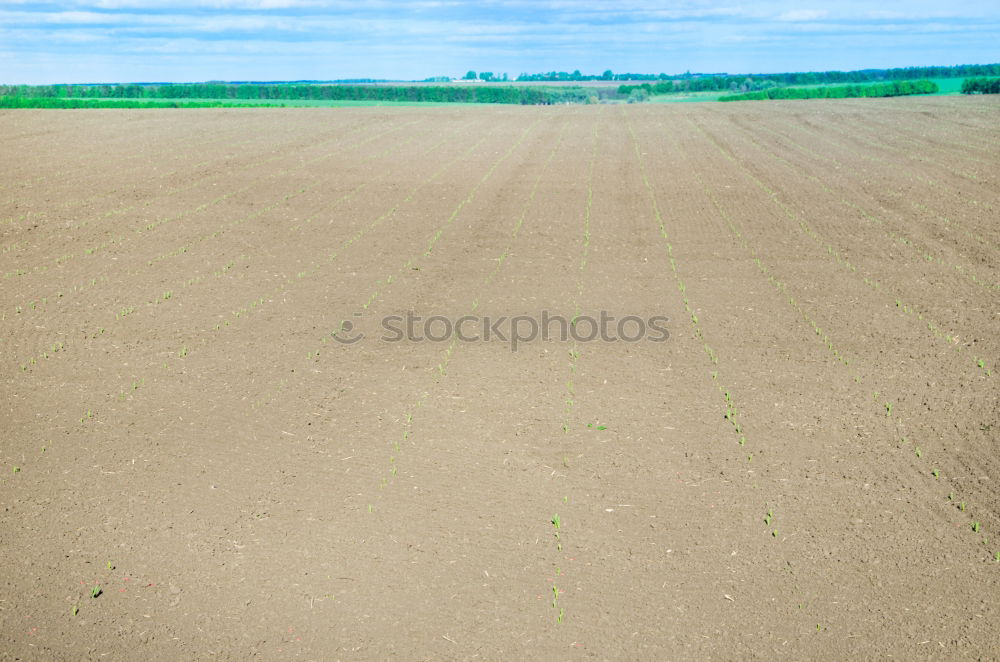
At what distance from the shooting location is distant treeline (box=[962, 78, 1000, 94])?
72350mm

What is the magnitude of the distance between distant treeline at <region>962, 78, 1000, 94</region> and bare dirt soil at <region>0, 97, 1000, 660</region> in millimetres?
63010

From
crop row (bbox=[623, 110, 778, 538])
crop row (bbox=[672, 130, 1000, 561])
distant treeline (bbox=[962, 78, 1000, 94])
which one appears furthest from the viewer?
distant treeline (bbox=[962, 78, 1000, 94])

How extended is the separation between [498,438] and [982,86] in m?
81.2

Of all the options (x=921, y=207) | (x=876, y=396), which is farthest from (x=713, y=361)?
(x=921, y=207)

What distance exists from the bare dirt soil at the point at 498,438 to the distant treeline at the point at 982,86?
63010 millimetres

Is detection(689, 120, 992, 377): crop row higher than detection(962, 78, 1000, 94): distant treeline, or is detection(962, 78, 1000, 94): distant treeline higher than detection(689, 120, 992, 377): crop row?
detection(962, 78, 1000, 94): distant treeline

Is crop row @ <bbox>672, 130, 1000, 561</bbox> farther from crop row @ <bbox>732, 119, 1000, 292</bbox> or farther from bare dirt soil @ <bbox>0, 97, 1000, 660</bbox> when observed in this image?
crop row @ <bbox>732, 119, 1000, 292</bbox>

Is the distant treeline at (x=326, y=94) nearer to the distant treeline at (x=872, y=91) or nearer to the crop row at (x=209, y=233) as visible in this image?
the distant treeline at (x=872, y=91)

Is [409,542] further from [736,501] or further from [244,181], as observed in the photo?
[244,181]

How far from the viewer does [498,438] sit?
345 inches

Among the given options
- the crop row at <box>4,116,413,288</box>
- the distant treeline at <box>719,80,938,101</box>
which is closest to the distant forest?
the distant treeline at <box>719,80,938,101</box>

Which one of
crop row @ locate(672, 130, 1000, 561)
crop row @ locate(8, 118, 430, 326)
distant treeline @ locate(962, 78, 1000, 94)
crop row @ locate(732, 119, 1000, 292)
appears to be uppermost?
distant treeline @ locate(962, 78, 1000, 94)

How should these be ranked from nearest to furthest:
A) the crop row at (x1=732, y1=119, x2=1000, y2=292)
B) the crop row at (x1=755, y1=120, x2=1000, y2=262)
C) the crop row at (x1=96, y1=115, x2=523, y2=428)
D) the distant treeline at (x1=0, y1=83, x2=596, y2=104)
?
the crop row at (x1=96, y1=115, x2=523, y2=428)
the crop row at (x1=732, y1=119, x2=1000, y2=292)
the crop row at (x1=755, y1=120, x2=1000, y2=262)
the distant treeline at (x1=0, y1=83, x2=596, y2=104)

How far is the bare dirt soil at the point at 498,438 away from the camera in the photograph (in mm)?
6074
